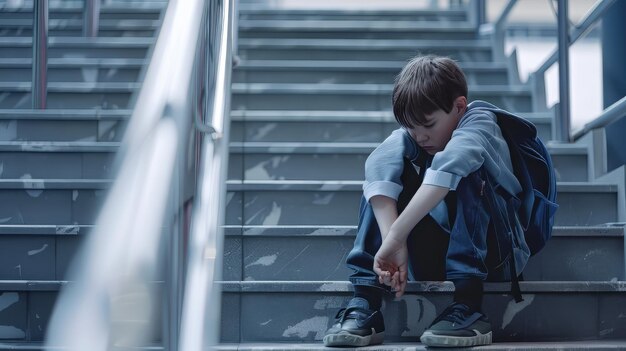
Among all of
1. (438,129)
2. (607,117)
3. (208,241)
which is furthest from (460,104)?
(607,117)

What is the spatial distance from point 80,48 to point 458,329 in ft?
8.31

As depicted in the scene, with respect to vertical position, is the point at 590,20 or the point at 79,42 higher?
the point at 79,42

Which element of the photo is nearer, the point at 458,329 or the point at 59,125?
the point at 458,329

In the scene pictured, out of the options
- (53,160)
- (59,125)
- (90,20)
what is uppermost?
(90,20)

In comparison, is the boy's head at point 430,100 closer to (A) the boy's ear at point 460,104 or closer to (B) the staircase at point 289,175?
(A) the boy's ear at point 460,104

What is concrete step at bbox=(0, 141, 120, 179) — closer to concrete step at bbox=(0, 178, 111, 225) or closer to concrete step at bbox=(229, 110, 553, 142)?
concrete step at bbox=(0, 178, 111, 225)

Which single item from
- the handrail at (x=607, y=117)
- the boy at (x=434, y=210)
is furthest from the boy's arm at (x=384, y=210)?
the handrail at (x=607, y=117)

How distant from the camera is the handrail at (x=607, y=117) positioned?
7.40 ft

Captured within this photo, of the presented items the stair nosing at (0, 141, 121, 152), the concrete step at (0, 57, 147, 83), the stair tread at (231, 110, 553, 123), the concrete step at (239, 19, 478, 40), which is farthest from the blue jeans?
the concrete step at (239, 19, 478, 40)

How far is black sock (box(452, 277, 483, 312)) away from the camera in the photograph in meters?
1.66

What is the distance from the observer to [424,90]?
1.70m

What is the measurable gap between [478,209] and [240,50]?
2220mm

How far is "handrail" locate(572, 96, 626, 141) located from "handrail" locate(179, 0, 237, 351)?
1070 mm

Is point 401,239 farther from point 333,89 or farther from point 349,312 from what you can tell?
point 333,89
